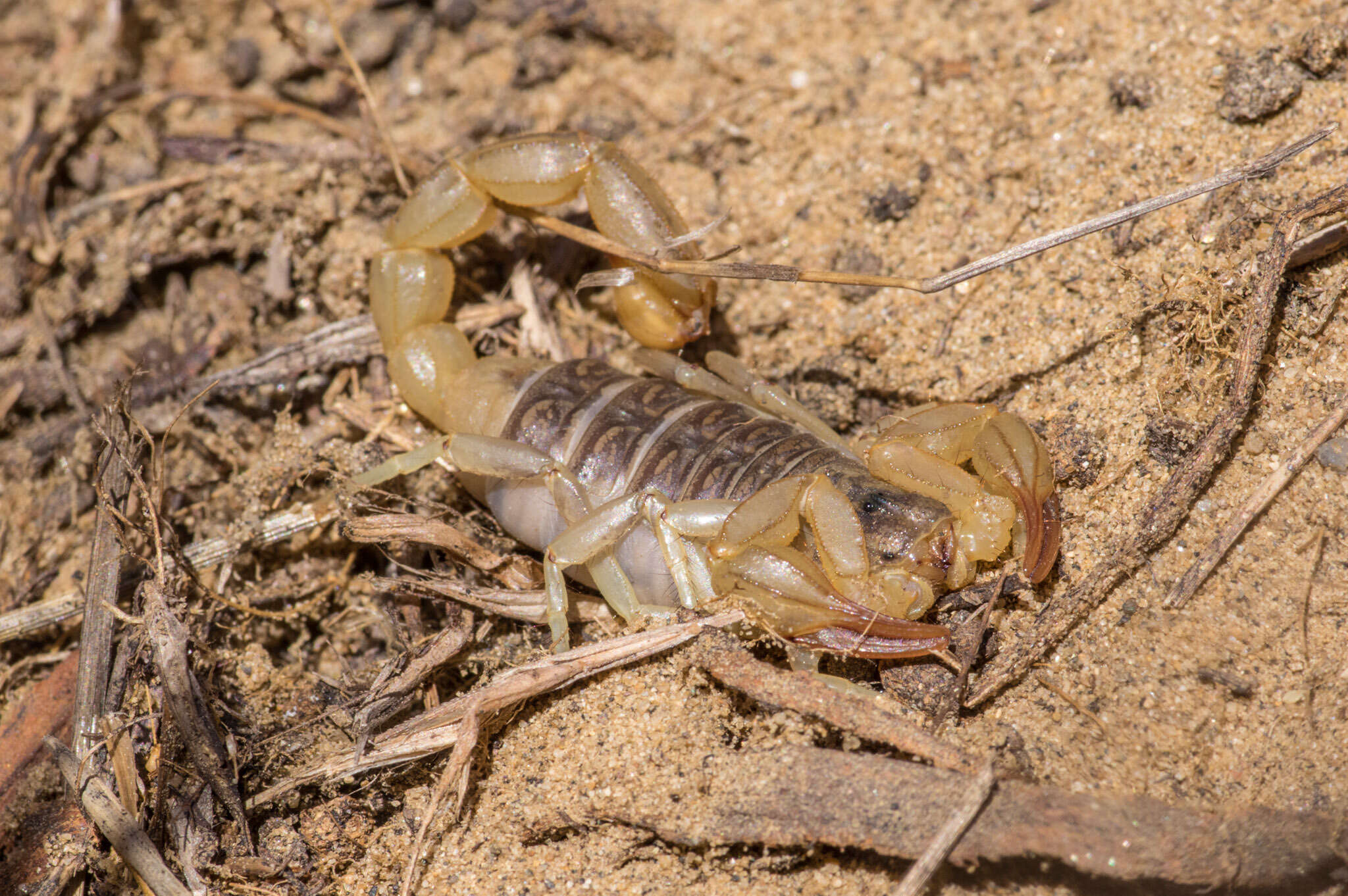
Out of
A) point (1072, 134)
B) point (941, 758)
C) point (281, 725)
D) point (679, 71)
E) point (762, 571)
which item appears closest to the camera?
point (941, 758)

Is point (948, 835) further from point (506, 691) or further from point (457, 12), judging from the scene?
point (457, 12)

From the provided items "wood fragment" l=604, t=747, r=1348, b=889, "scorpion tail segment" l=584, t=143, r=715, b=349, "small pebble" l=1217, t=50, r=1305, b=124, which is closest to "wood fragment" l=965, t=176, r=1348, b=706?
"wood fragment" l=604, t=747, r=1348, b=889

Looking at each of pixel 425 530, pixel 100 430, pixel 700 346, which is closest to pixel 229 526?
pixel 100 430

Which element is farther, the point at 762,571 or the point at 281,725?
the point at 281,725

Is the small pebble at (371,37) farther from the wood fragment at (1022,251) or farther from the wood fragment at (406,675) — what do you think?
the wood fragment at (406,675)

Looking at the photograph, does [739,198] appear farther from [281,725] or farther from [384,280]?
[281,725]

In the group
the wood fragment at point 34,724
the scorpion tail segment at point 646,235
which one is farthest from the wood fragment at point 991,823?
the wood fragment at point 34,724

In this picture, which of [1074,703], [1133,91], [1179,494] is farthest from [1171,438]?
[1133,91]
